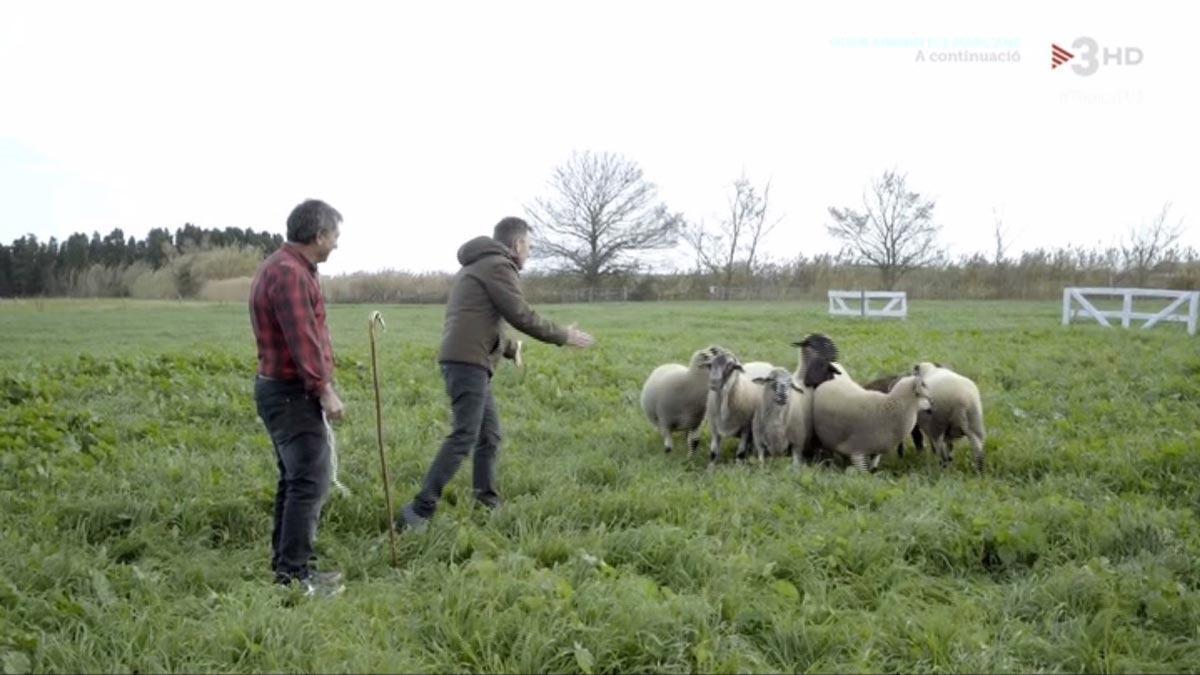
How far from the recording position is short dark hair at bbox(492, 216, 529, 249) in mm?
6379

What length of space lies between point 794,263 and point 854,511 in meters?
54.0

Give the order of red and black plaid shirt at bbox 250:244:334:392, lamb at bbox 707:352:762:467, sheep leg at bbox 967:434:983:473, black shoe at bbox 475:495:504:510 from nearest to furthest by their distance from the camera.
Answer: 1. red and black plaid shirt at bbox 250:244:334:392
2. black shoe at bbox 475:495:504:510
3. sheep leg at bbox 967:434:983:473
4. lamb at bbox 707:352:762:467

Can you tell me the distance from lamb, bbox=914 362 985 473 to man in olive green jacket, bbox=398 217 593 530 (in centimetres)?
400

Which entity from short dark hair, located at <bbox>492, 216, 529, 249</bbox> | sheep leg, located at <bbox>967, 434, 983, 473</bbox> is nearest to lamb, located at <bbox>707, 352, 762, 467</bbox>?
sheep leg, located at <bbox>967, 434, 983, 473</bbox>

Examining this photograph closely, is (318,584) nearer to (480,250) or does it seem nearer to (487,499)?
(487,499)

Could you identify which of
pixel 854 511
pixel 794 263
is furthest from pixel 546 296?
pixel 854 511

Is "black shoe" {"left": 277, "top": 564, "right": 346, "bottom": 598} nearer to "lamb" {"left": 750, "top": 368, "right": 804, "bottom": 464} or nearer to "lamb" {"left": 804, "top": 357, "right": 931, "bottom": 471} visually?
"lamb" {"left": 750, "top": 368, "right": 804, "bottom": 464}

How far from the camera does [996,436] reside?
873 cm

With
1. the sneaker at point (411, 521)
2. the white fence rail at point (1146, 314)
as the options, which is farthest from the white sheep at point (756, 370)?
the white fence rail at point (1146, 314)

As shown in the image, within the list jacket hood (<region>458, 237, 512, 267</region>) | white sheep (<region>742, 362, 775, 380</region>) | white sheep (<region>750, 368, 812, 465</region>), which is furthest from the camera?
white sheep (<region>742, 362, 775, 380</region>)

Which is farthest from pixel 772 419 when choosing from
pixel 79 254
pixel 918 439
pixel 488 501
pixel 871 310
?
pixel 79 254

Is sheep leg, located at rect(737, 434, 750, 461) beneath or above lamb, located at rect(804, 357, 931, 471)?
beneath

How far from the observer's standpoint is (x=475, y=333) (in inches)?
243

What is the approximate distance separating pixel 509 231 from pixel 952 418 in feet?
15.7
